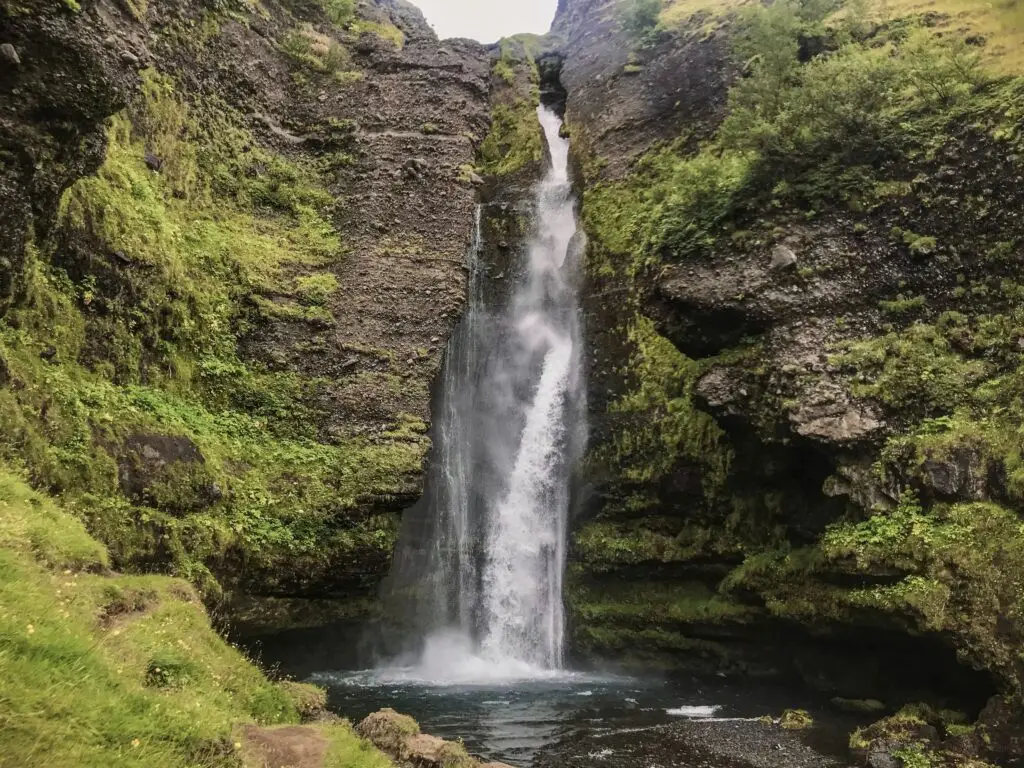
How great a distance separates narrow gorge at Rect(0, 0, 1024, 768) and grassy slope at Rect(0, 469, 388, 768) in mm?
35

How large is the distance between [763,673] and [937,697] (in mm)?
3966

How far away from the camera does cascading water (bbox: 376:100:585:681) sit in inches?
675

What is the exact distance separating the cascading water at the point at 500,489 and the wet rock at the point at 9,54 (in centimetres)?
1221

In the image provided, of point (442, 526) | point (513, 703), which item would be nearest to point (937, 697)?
point (513, 703)

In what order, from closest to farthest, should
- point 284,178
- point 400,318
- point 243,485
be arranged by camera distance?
point 243,485
point 400,318
point 284,178

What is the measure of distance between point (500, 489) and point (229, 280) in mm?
8661

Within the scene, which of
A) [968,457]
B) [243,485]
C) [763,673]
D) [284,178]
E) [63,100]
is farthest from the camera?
[284,178]

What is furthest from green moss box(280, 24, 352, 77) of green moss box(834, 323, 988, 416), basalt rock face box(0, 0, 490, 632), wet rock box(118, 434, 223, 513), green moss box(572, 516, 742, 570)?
green moss box(834, 323, 988, 416)

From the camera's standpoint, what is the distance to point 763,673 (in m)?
15.1

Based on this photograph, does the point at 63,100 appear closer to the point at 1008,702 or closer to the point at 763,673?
the point at 1008,702

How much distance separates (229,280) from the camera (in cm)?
1561

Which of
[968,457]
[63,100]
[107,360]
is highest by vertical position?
[63,100]

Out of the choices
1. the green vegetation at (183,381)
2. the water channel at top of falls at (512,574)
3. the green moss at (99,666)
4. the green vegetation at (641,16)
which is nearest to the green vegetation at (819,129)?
the water channel at top of falls at (512,574)

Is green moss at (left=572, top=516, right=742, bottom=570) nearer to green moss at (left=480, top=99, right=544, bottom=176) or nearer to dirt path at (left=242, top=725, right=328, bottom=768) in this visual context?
dirt path at (left=242, top=725, right=328, bottom=768)
